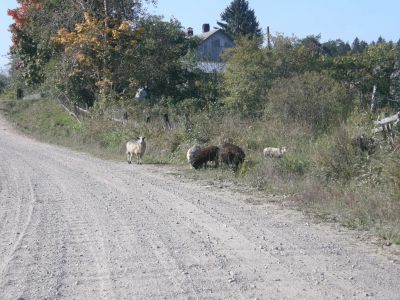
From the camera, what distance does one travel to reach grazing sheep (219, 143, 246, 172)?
16.8 m

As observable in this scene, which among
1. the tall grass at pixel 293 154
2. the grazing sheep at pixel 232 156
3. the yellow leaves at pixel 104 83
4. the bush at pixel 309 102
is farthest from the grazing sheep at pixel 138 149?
the yellow leaves at pixel 104 83

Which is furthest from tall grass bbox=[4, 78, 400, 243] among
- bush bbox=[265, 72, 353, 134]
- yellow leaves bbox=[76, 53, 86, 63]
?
yellow leaves bbox=[76, 53, 86, 63]

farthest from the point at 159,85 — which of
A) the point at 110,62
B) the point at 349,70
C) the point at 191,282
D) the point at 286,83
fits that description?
the point at 191,282

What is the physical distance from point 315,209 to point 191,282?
5155mm

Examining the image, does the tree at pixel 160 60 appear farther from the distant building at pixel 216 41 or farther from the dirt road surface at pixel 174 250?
the distant building at pixel 216 41

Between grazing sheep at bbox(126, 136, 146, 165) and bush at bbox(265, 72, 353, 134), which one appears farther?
bush at bbox(265, 72, 353, 134)

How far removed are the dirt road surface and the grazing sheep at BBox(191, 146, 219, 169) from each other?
3.18 m

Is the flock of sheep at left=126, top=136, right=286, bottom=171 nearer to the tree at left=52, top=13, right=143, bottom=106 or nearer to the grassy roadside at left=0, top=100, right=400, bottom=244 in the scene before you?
the grassy roadside at left=0, top=100, right=400, bottom=244

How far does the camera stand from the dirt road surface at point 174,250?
6.82 metres

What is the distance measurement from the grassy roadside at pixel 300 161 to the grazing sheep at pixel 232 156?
0.25 meters

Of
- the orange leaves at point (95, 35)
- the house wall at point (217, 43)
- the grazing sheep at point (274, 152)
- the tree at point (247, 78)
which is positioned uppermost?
the house wall at point (217, 43)

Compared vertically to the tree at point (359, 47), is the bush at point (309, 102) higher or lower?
lower

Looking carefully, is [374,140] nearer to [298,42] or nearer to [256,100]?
[256,100]

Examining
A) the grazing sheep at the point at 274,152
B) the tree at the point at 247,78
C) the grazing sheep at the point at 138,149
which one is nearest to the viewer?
the grazing sheep at the point at 274,152
